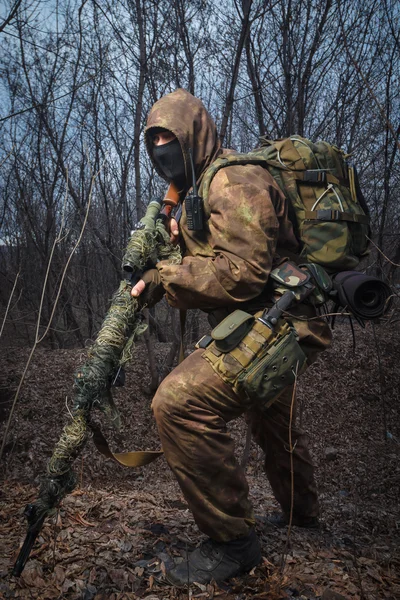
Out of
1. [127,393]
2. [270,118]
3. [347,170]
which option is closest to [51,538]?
[347,170]

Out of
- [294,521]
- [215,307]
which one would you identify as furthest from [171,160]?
[294,521]

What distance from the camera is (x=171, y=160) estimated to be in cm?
301

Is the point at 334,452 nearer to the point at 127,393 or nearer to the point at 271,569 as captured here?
the point at 127,393

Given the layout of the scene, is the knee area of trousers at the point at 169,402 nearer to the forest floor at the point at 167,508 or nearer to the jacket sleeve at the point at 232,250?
the jacket sleeve at the point at 232,250

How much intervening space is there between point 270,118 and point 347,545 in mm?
5370

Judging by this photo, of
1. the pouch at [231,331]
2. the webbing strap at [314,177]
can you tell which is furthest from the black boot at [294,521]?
the webbing strap at [314,177]

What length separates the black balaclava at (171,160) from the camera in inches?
117

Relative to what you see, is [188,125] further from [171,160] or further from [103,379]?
[103,379]

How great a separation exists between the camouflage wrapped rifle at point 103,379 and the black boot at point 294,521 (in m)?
1.15

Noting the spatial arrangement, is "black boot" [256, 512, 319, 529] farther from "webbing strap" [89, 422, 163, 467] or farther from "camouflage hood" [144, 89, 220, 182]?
"camouflage hood" [144, 89, 220, 182]

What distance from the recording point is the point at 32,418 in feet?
19.1

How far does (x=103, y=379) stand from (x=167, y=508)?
4.53 ft

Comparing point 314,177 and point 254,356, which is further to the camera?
point 314,177

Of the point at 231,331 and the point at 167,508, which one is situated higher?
the point at 231,331
